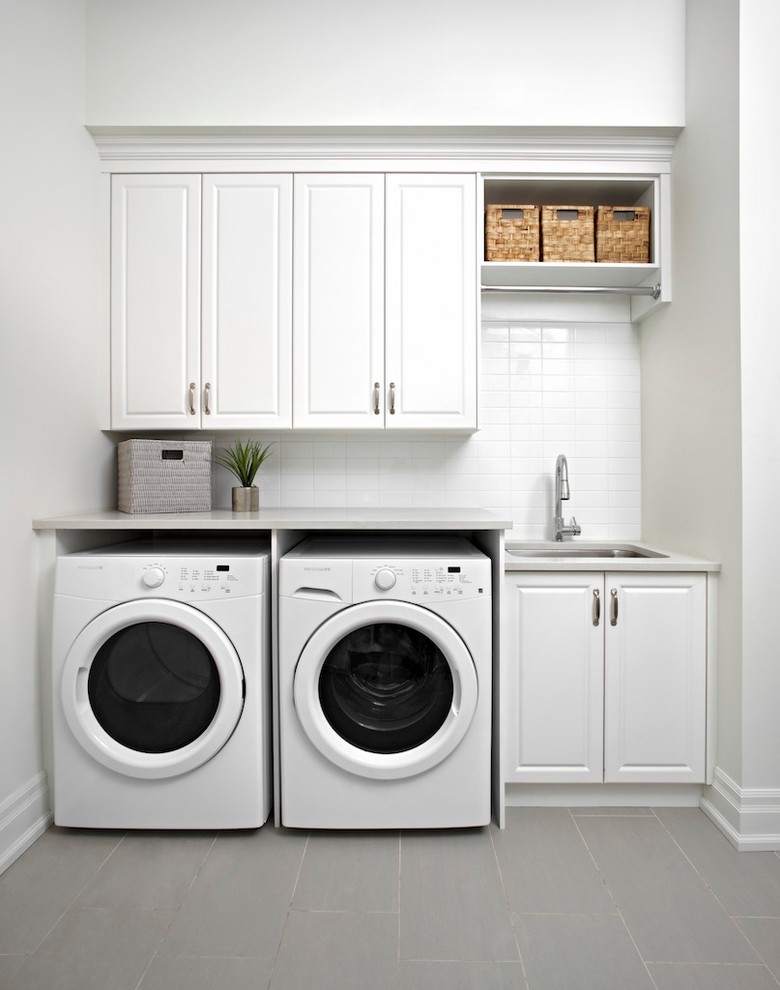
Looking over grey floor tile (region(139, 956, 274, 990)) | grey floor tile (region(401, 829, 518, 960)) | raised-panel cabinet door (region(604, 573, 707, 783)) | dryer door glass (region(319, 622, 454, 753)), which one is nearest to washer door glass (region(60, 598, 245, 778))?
dryer door glass (region(319, 622, 454, 753))

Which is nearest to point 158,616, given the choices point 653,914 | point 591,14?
point 653,914

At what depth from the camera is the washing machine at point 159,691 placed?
196cm

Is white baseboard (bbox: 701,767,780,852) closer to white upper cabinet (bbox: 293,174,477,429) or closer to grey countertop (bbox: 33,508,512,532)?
grey countertop (bbox: 33,508,512,532)

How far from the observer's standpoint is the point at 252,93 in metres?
2.34

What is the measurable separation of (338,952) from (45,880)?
868 millimetres

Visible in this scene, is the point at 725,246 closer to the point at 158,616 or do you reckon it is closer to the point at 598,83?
the point at 598,83

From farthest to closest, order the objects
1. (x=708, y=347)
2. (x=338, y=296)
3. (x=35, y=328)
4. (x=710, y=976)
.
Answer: (x=338, y=296) < (x=708, y=347) < (x=35, y=328) < (x=710, y=976)

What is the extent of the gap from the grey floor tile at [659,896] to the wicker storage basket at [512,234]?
6.62ft

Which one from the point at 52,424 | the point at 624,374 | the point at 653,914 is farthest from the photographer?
the point at 624,374

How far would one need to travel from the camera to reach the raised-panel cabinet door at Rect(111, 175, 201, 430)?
2.44 m

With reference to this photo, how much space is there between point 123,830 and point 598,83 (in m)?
3.00

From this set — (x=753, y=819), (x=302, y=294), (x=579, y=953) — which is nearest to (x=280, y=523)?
(x=302, y=294)

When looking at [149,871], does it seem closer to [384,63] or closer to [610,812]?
[610,812]

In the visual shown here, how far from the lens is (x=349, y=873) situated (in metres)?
1.81
